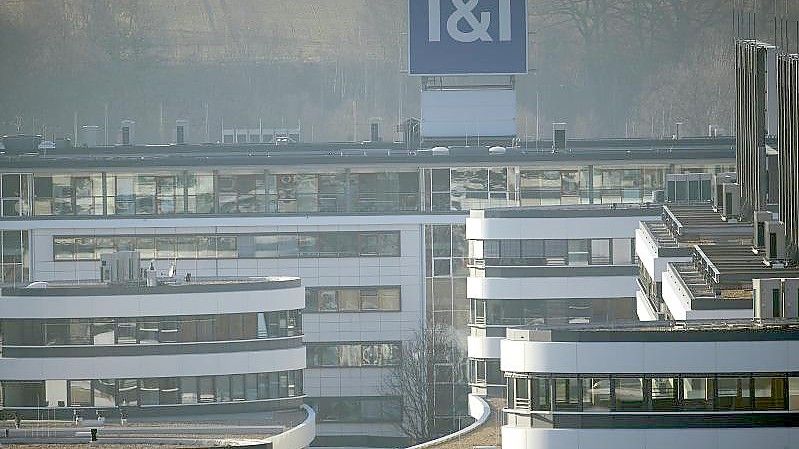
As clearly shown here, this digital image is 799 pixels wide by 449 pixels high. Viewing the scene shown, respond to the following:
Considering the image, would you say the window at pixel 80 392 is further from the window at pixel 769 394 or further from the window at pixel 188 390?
the window at pixel 769 394

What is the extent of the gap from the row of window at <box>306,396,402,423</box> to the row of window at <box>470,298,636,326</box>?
9.10 metres

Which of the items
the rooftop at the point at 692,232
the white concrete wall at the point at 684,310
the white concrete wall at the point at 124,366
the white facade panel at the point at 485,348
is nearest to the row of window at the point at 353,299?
the white facade panel at the point at 485,348

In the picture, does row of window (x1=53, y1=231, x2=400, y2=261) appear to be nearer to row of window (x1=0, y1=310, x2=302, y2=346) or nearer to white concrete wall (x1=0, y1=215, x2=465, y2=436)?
white concrete wall (x1=0, y1=215, x2=465, y2=436)

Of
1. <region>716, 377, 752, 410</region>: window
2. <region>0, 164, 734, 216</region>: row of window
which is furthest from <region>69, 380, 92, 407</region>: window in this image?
<region>716, 377, 752, 410</region>: window

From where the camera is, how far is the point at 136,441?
61344 millimetres

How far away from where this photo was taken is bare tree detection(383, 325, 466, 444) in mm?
89500

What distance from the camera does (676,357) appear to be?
160 feet

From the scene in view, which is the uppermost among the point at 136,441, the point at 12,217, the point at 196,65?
the point at 196,65

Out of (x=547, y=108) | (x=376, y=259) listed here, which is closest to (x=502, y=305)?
(x=376, y=259)

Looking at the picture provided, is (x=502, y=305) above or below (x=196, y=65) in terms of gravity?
below

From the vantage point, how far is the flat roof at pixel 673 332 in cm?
4834

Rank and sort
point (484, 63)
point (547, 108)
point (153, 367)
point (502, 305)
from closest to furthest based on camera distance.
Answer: point (153, 367) → point (502, 305) → point (484, 63) → point (547, 108)

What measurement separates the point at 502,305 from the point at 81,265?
1853 centimetres

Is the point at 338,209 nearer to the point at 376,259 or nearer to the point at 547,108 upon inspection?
the point at 376,259
